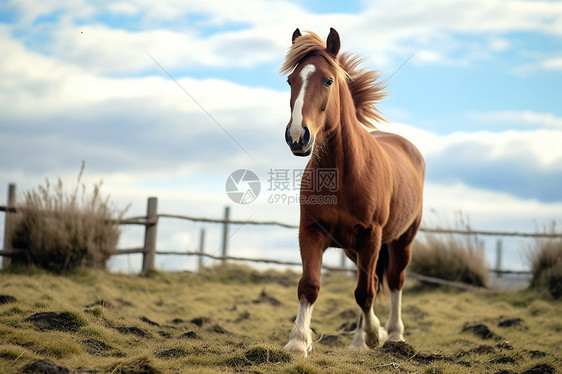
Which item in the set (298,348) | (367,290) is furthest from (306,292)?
(367,290)

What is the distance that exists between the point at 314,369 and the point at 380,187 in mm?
1681

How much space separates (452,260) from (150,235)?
5755 millimetres

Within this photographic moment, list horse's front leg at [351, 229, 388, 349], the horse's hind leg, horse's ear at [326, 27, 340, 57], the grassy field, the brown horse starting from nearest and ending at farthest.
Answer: the grassy field
the brown horse
horse's ear at [326, 27, 340, 57]
horse's front leg at [351, 229, 388, 349]
the horse's hind leg

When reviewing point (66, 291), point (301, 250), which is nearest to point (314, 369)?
point (301, 250)

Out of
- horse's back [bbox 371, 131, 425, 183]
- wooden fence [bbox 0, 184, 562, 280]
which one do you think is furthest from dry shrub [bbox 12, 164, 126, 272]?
horse's back [bbox 371, 131, 425, 183]

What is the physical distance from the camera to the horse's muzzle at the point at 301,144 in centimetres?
331

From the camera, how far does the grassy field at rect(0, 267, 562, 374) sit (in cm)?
328

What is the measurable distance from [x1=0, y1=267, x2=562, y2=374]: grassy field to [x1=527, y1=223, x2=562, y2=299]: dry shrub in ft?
0.98

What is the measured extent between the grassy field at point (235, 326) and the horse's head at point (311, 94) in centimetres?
142

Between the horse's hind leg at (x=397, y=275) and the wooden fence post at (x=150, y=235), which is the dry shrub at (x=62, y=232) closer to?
the wooden fence post at (x=150, y=235)

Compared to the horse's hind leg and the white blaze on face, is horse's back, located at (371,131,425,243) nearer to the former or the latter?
the horse's hind leg

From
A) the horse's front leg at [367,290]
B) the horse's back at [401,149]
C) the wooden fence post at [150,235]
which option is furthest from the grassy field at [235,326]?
the horse's back at [401,149]

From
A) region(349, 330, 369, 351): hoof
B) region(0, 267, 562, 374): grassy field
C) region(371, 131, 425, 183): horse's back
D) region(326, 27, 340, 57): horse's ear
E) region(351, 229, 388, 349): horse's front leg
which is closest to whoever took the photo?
region(0, 267, 562, 374): grassy field

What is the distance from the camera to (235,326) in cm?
642
